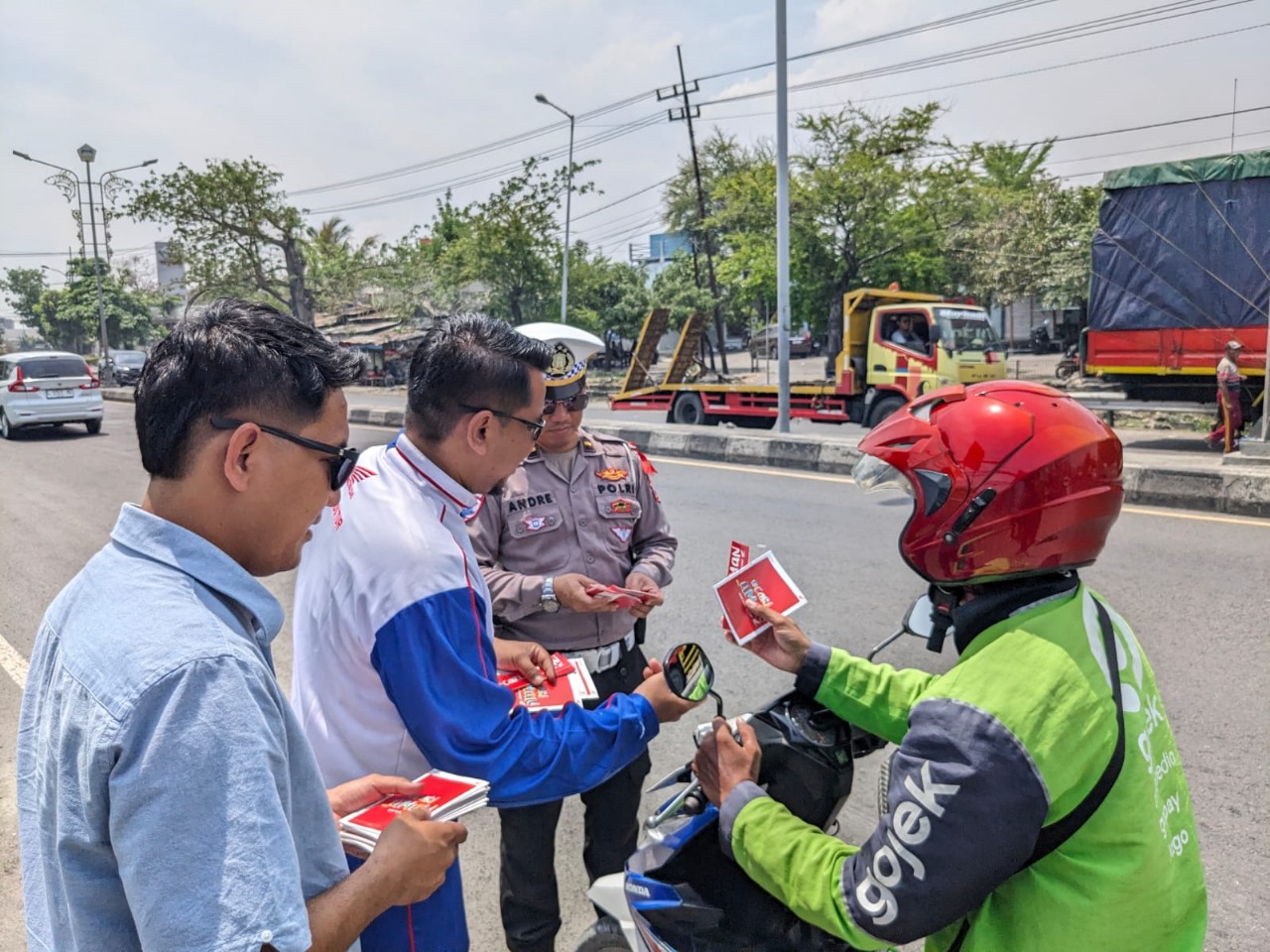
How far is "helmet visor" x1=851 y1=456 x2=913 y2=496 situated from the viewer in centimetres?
160

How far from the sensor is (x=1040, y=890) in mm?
1274

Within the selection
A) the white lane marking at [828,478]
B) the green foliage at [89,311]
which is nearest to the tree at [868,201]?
the white lane marking at [828,478]

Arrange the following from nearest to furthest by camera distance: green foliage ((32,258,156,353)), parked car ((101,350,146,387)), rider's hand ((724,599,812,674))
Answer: rider's hand ((724,599,812,674)) < parked car ((101,350,146,387)) < green foliage ((32,258,156,353))

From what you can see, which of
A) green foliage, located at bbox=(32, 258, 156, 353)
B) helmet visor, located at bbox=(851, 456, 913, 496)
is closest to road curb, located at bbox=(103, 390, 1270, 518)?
helmet visor, located at bbox=(851, 456, 913, 496)

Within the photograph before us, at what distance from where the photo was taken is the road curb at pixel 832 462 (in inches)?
312

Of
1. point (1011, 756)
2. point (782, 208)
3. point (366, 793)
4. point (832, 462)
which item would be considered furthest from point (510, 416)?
point (782, 208)

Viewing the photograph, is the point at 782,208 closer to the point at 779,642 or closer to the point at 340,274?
the point at 779,642

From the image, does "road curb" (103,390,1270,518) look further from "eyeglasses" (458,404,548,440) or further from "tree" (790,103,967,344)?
"tree" (790,103,967,344)

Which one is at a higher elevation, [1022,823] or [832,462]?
[1022,823]

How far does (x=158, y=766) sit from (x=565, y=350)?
2.03 meters

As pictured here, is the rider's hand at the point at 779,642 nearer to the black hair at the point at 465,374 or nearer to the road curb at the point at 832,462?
the black hair at the point at 465,374

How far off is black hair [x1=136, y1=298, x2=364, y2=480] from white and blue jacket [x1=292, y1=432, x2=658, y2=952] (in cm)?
45

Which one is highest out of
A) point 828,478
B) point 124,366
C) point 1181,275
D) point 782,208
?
point 782,208

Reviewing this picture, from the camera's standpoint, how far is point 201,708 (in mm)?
932
